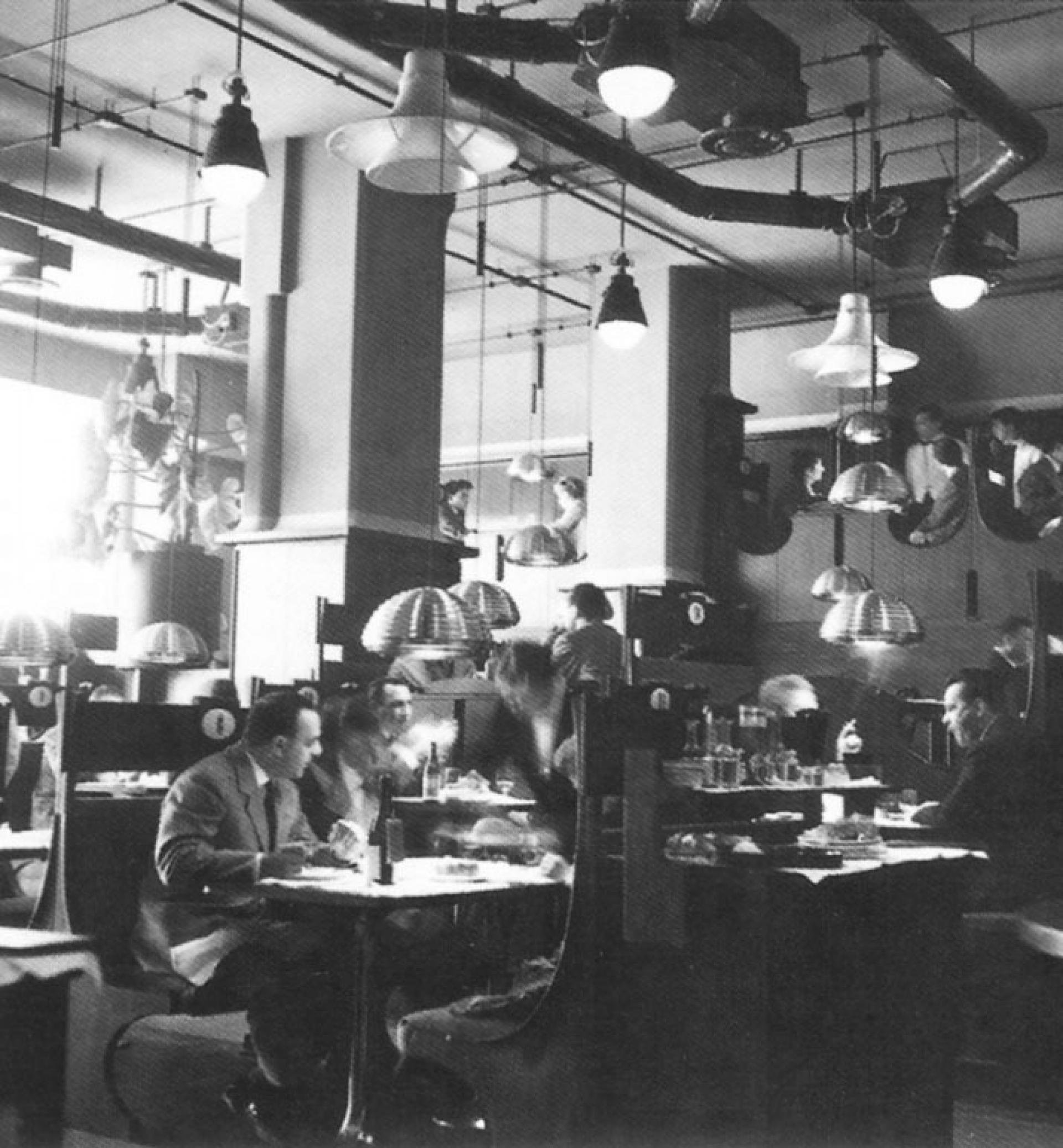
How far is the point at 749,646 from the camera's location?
47.8ft

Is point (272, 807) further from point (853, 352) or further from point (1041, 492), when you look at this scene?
point (1041, 492)

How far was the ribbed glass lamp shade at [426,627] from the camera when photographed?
7.12 metres

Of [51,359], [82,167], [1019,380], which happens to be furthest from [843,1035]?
[51,359]

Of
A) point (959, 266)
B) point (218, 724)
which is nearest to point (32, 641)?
point (218, 724)

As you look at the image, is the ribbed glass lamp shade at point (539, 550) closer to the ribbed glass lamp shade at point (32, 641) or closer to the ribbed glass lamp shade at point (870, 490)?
the ribbed glass lamp shade at point (870, 490)

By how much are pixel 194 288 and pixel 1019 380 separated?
747 centimetres

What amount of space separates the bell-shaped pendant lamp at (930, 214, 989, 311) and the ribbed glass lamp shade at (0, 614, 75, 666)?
5110mm

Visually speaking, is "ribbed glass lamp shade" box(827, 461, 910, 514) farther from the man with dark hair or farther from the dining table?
the dining table

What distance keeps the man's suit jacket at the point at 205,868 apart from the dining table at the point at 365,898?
284mm

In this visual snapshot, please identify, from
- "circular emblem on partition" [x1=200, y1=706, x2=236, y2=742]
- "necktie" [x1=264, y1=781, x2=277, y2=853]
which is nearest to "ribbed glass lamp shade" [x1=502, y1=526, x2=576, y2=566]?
"circular emblem on partition" [x1=200, y1=706, x2=236, y2=742]

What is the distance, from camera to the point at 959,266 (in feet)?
26.4

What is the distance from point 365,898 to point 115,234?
25.6ft

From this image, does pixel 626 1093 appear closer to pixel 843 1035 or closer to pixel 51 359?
pixel 843 1035

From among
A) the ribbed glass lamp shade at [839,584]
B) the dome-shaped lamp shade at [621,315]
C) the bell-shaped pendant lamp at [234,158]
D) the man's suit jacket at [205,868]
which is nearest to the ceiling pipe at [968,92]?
the dome-shaped lamp shade at [621,315]
